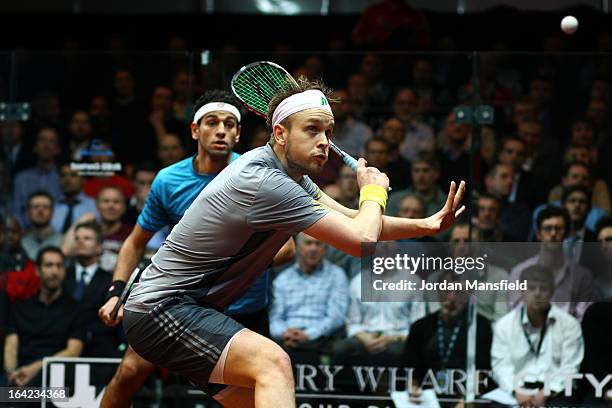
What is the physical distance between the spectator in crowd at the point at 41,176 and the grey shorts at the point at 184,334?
2.22 metres

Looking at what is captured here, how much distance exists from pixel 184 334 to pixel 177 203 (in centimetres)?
128

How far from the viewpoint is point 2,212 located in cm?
595

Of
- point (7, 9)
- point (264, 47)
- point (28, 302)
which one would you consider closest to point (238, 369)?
point (28, 302)

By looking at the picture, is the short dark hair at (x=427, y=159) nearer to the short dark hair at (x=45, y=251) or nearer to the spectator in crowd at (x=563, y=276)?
the spectator in crowd at (x=563, y=276)

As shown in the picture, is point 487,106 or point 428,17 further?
point 428,17

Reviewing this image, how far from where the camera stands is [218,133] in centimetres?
507

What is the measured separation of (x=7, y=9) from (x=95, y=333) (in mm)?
3746

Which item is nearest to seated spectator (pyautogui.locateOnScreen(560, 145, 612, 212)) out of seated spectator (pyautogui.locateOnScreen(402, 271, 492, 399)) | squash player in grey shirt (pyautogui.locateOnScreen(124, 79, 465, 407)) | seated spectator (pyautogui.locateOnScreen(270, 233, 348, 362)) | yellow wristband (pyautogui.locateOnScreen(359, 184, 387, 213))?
seated spectator (pyautogui.locateOnScreen(402, 271, 492, 399))

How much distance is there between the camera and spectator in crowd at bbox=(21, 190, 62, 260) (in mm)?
5938

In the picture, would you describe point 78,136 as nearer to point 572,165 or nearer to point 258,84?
Answer: point 258,84

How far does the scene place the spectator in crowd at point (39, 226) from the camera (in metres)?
5.94

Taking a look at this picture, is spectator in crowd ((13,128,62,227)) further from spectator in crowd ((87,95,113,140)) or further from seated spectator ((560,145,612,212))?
seated spectator ((560,145,612,212))

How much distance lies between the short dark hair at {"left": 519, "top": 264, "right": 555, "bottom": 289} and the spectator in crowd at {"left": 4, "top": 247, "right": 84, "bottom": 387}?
236cm

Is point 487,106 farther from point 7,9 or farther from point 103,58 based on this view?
point 7,9
